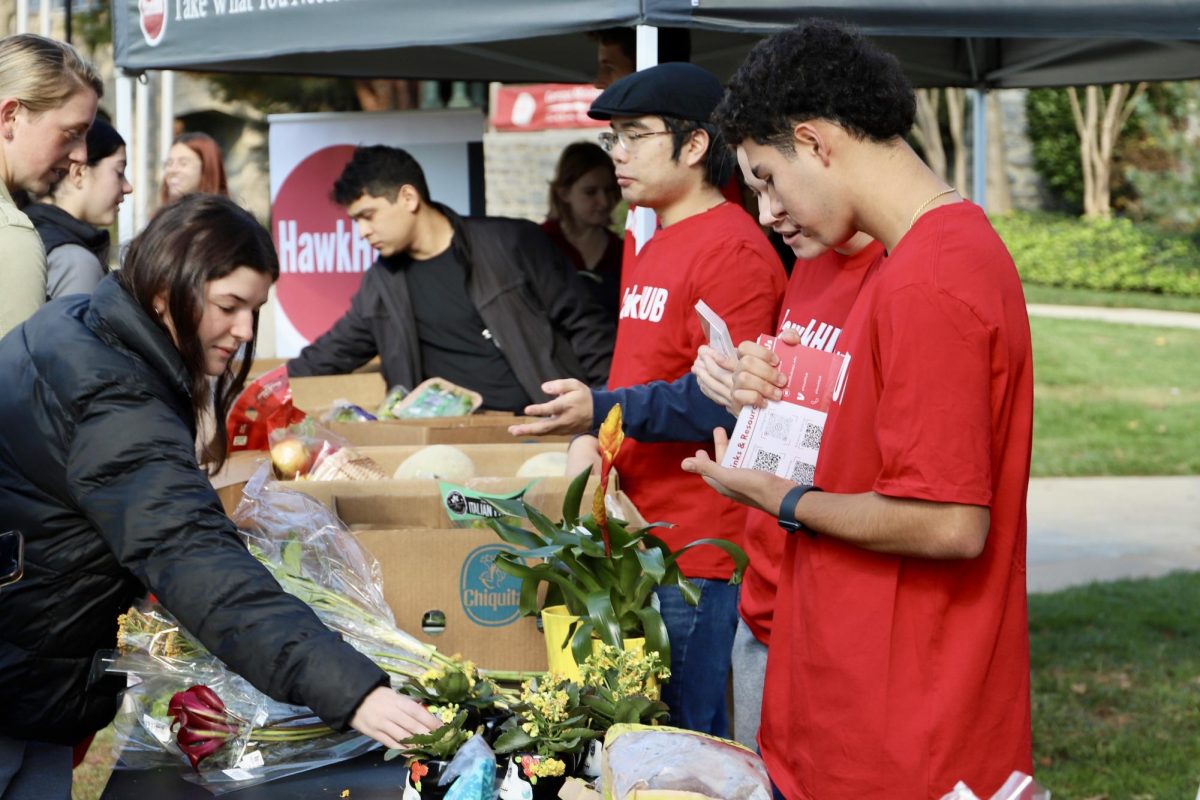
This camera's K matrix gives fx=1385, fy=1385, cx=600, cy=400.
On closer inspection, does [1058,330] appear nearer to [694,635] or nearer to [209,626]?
[694,635]

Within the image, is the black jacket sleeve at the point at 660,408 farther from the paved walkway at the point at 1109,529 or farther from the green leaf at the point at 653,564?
the paved walkway at the point at 1109,529

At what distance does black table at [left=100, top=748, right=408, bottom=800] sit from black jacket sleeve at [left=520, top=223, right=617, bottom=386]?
91.4 inches

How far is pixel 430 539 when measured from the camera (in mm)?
2607

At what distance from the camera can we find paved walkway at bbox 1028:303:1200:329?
15203 millimetres

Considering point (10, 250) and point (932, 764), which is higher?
point (10, 250)

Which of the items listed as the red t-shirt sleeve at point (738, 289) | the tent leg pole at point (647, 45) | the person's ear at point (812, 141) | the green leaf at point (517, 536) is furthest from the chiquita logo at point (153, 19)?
the person's ear at point (812, 141)

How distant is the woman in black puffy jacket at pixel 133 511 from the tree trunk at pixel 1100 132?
19.1 metres

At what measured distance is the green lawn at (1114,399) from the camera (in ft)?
33.4

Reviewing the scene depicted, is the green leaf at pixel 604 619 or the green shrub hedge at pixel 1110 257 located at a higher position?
the green shrub hedge at pixel 1110 257

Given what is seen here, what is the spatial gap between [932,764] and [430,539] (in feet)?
3.71

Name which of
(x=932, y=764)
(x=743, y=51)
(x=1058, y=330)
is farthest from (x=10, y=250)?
(x=1058, y=330)

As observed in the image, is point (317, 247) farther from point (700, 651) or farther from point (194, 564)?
point (194, 564)

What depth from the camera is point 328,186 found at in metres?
5.94

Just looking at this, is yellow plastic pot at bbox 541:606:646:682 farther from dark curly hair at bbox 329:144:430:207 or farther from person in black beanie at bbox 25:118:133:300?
dark curly hair at bbox 329:144:430:207
